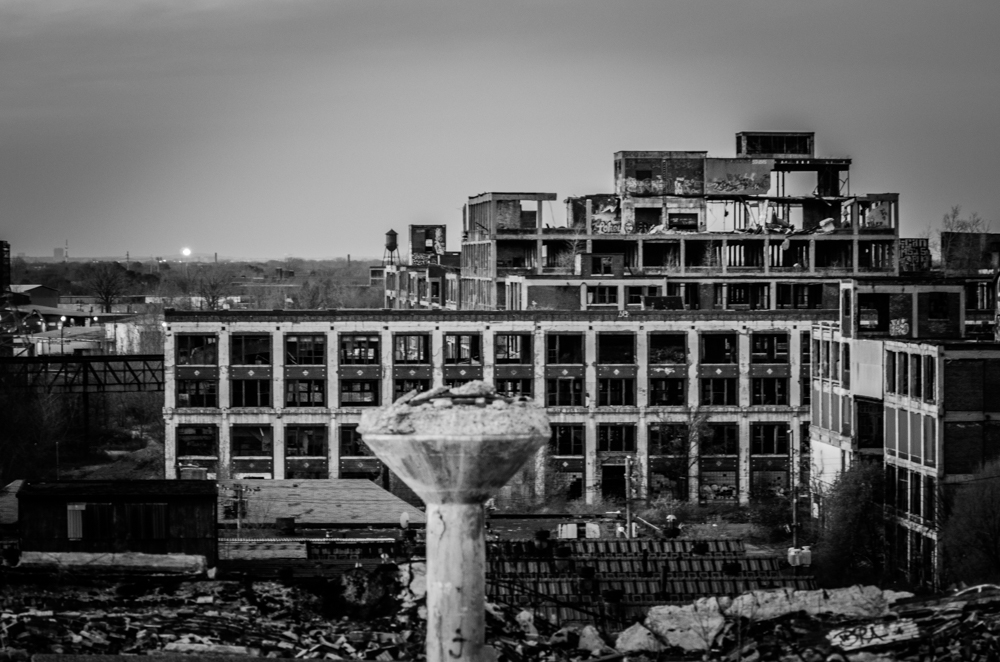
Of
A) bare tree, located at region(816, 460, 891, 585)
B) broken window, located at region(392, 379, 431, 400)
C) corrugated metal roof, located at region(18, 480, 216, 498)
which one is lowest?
bare tree, located at region(816, 460, 891, 585)

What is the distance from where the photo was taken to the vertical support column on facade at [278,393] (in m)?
71.1

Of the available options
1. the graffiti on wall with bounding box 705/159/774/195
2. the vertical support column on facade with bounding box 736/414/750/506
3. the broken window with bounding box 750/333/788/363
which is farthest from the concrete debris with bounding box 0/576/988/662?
the graffiti on wall with bounding box 705/159/774/195

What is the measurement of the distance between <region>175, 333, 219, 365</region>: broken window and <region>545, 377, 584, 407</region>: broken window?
40.8 feet

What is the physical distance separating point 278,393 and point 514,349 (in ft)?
29.5

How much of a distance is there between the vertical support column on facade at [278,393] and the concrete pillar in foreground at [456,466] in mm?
47380

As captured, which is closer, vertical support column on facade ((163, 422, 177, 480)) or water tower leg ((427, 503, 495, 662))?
water tower leg ((427, 503, 495, 662))

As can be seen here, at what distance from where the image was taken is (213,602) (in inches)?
1363

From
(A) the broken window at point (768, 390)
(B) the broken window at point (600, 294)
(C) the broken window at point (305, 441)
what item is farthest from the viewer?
(B) the broken window at point (600, 294)

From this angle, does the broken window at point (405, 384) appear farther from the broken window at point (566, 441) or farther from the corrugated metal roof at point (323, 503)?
the corrugated metal roof at point (323, 503)

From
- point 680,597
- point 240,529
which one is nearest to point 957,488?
point 680,597

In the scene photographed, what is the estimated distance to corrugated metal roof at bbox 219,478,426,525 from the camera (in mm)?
53656

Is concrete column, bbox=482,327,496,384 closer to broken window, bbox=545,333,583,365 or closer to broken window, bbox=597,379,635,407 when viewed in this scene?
broken window, bbox=545,333,583,365

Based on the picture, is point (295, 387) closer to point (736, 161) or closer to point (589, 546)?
point (589, 546)

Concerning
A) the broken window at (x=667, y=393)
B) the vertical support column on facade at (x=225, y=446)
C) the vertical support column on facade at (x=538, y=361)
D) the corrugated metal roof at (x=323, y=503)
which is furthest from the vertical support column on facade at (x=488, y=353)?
the corrugated metal roof at (x=323, y=503)
